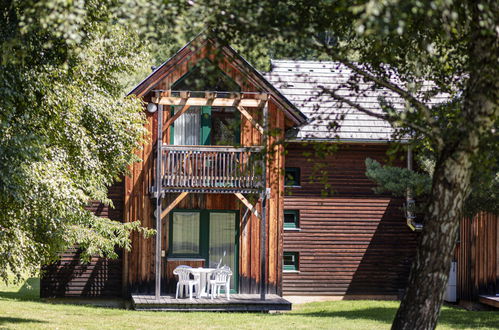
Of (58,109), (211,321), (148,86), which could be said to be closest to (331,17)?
(58,109)

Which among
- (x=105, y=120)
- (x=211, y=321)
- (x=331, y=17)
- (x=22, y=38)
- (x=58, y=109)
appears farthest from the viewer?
(x=211, y=321)

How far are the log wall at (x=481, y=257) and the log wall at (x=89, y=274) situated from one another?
967 cm

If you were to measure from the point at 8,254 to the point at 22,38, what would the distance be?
3480 millimetres

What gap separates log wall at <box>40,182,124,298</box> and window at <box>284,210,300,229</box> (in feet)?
15.8

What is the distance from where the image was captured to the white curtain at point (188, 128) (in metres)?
21.6

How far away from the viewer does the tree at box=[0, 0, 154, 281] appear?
35.5ft

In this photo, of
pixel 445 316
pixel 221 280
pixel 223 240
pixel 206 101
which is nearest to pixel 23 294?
pixel 223 240

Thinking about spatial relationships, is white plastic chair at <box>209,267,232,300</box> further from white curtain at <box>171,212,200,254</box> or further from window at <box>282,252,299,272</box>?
window at <box>282,252,299,272</box>

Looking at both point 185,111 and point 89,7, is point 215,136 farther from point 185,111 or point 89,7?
point 89,7

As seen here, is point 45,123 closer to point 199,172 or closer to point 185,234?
point 199,172

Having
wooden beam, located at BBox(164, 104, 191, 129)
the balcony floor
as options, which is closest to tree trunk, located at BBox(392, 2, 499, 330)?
the balcony floor

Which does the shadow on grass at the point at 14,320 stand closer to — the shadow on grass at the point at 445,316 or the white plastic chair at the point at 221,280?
the white plastic chair at the point at 221,280

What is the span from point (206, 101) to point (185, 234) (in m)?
3.76

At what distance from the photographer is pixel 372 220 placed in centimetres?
2380
